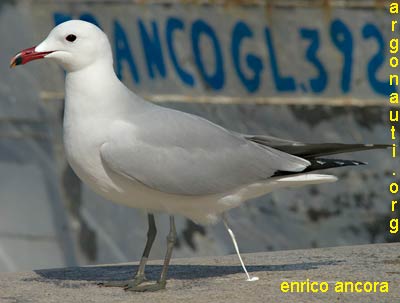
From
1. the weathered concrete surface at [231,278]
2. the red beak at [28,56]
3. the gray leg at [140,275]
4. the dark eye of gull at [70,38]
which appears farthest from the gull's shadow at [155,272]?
the dark eye of gull at [70,38]

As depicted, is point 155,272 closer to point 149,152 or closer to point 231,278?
point 231,278

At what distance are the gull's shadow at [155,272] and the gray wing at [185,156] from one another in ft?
2.44

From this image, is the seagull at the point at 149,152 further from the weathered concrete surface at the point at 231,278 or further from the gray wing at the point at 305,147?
the weathered concrete surface at the point at 231,278

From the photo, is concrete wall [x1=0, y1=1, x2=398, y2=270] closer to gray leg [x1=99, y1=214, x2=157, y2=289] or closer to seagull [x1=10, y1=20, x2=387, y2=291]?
seagull [x1=10, y1=20, x2=387, y2=291]

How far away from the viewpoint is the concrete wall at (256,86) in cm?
1069

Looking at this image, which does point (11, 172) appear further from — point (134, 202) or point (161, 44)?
point (134, 202)

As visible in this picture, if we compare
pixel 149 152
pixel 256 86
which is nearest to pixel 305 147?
pixel 149 152

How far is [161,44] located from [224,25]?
68 centimetres

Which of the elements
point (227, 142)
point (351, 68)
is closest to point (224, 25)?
point (351, 68)

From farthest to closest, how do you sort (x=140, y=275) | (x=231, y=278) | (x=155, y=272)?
(x=155, y=272) < (x=231, y=278) < (x=140, y=275)

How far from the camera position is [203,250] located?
1111 cm

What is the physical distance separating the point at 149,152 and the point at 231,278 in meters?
0.99

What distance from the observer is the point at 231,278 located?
6664mm

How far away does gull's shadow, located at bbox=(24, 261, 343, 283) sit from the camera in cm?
689
